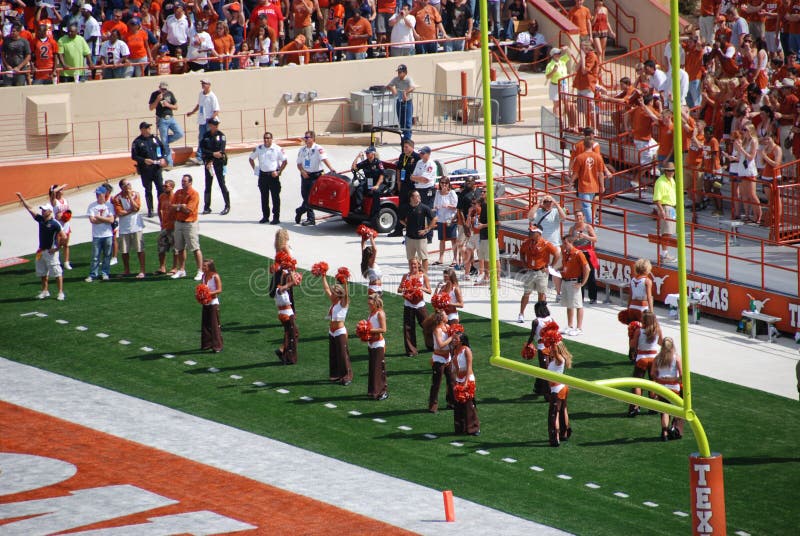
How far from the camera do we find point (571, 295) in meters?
18.8

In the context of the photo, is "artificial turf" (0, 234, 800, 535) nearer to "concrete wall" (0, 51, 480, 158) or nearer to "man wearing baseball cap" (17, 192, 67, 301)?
"man wearing baseball cap" (17, 192, 67, 301)

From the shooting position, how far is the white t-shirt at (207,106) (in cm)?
2653

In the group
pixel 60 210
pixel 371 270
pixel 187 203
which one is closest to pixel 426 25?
pixel 187 203

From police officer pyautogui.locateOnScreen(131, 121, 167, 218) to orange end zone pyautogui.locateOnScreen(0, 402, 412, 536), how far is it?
811 cm

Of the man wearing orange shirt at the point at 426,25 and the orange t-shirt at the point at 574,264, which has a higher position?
the man wearing orange shirt at the point at 426,25

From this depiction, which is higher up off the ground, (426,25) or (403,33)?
(426,25)

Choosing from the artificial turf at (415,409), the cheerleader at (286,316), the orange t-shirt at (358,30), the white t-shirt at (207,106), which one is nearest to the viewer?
the artificial turf at (415,409)

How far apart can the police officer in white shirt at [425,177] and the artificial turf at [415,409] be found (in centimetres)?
281

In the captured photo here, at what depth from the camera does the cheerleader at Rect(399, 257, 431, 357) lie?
1778 centimetres

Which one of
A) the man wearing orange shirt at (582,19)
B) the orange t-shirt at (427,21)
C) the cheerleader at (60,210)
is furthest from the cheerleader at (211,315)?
the man wearing orange shirt at (582,19)

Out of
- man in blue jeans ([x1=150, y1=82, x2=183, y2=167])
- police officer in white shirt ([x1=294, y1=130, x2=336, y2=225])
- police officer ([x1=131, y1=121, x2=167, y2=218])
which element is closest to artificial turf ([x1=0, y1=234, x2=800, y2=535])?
police officer in white shirt ([x1=294, y1=130, x2=336, y2=225])

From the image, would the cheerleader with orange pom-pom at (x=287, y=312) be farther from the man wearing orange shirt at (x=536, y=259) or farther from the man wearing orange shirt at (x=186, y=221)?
the man wearing orange shirt at (x=186, y=221)

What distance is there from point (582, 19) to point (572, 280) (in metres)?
14.3

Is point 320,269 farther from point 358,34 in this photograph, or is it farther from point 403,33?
point 403,33
